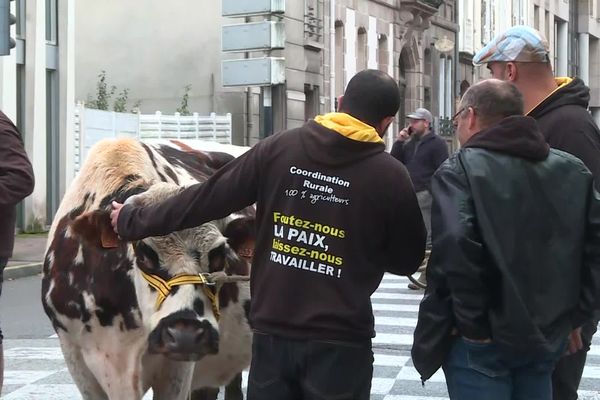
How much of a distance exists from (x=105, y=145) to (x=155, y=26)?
22780 mm

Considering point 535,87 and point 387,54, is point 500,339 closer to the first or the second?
point 535,87

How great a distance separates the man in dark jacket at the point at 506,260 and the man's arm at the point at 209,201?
2.15ft

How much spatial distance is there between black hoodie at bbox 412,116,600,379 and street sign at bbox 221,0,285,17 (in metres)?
14.5

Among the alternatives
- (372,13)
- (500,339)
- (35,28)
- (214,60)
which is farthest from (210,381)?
(372,13)

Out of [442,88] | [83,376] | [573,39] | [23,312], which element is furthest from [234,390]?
[573,39]

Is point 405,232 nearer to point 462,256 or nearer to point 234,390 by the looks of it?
Result: point 462,256

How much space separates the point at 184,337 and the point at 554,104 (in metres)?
1.72

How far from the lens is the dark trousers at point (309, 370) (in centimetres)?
380

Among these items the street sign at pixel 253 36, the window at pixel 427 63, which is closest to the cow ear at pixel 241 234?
the street sign at pixel 253 36

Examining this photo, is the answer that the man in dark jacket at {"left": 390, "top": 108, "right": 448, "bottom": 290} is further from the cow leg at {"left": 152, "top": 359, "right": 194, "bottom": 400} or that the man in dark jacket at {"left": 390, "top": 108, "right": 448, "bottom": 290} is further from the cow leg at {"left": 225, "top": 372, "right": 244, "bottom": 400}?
the cow leg at {"left": 152, "top": 359, "right": 194, "bottom": 400}

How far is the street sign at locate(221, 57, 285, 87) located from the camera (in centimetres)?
1745

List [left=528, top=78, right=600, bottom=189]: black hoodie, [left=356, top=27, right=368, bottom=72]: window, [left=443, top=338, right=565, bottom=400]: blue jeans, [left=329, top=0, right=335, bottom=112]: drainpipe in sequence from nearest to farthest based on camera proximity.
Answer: [left=443, top=338, right=565, bottom=400]: blue jeans → [left=528, top=78, right=600, bottom=189]: black hoodie → [left=329, top=0, right=335, bottom=112]: drainpipe → [left=356, top=27, right=368, bottom=72]: window

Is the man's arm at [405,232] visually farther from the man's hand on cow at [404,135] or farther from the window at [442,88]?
the window at [442,88]

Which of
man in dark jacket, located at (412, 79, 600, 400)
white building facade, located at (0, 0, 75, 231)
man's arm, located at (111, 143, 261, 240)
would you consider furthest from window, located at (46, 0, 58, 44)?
man in dark jacket, located at (412, 79, 600, 400)
